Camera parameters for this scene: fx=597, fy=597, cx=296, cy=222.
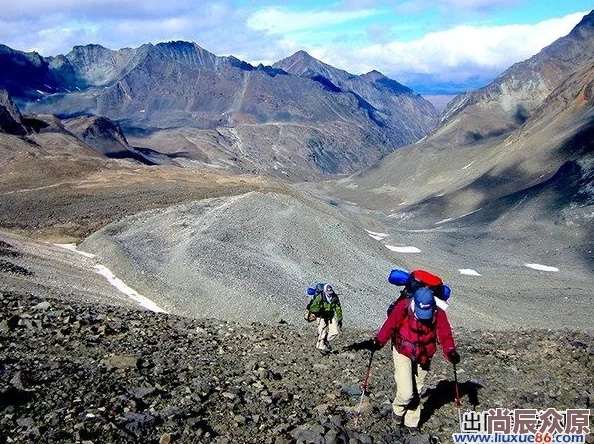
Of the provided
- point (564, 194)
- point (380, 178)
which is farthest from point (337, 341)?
point (380, 178)

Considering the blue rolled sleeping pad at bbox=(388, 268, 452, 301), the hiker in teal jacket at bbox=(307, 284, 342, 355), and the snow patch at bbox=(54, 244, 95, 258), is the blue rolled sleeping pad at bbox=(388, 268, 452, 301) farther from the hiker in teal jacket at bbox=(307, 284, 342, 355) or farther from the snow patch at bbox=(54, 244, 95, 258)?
the snow patch at bbox=(54, 244, 95, 258)

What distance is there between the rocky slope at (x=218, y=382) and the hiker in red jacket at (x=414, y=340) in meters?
0.49

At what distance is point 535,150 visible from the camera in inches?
4272

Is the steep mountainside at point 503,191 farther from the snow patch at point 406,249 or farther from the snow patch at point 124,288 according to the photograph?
the snow patch at point 124,288

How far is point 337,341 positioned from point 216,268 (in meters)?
17.7

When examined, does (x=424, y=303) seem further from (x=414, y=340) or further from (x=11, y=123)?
(x=11, y=123)

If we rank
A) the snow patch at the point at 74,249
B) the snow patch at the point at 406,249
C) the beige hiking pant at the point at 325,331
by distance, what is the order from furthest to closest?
the snow patch at the point at 406,249
the snow patch at the point at 74,249
the beige hiking pant at the point at 325,331

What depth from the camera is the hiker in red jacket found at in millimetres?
8633

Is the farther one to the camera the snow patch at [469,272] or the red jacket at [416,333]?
the snow patch at [469,272]

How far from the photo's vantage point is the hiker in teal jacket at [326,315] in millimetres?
14586

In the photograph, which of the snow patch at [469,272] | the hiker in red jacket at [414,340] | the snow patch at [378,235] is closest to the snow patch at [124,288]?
the hiker in red jacket at [414,340]

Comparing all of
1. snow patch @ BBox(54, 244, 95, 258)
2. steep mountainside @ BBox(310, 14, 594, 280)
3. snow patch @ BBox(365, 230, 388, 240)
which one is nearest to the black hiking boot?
snow patch @ BBox(54, 244, 95, 258)

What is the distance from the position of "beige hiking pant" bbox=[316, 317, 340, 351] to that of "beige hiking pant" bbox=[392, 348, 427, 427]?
16.8ft

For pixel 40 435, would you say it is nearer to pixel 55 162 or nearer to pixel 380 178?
pixel 55 162
